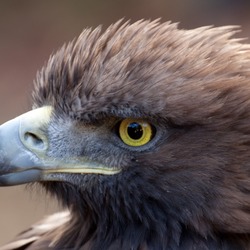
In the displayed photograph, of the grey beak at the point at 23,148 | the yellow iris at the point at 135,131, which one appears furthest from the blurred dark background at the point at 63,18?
the yellow iris at the point at 135,131

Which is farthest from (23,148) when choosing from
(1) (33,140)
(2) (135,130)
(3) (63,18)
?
(3) (63,18)

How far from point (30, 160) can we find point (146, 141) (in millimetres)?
450

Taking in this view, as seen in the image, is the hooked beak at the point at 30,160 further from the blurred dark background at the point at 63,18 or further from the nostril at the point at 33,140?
the blurred dark background at the point at 63,18

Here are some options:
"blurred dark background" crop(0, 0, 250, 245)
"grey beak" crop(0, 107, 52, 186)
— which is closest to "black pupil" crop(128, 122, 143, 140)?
"grey beak" crop(0, 107, 52, 186)

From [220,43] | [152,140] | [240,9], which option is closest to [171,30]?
[220,43]

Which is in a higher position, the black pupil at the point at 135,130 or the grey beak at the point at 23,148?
the grey beak at the point at 23,148

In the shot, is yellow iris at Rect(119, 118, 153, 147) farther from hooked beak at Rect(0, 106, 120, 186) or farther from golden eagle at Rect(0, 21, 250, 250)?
hooked beak at Rect(0, 106, 120, 186)

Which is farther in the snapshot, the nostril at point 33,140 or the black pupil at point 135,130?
the nostril at point 33,140

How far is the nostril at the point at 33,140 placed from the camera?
11.2ft

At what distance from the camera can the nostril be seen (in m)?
3.40

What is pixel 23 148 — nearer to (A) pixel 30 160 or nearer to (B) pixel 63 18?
(A) pixel 30 160

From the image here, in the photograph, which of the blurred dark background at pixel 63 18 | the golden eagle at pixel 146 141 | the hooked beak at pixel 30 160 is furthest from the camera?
the blurred dark background at pixel 63 18

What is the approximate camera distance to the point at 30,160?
11.0 ft

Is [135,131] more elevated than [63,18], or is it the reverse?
[63,18]
